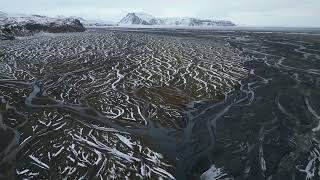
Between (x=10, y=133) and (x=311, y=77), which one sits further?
(x=311, y=77)

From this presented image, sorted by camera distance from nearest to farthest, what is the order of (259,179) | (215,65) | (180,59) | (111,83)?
(259,179), (111,83), (215,65), (180,59)

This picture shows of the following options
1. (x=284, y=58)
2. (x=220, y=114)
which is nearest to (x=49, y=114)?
(x=220, y=114)

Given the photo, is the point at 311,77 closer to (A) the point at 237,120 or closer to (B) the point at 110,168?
(A) the point at 237,120

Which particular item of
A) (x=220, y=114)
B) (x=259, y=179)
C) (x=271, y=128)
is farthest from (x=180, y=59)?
(x=259, y=179)

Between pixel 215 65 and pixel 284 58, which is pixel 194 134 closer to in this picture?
pixel 215 65

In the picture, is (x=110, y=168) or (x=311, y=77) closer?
(x=110, y=168)

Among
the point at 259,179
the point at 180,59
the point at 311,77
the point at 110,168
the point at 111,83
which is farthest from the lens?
the point at 180,59
